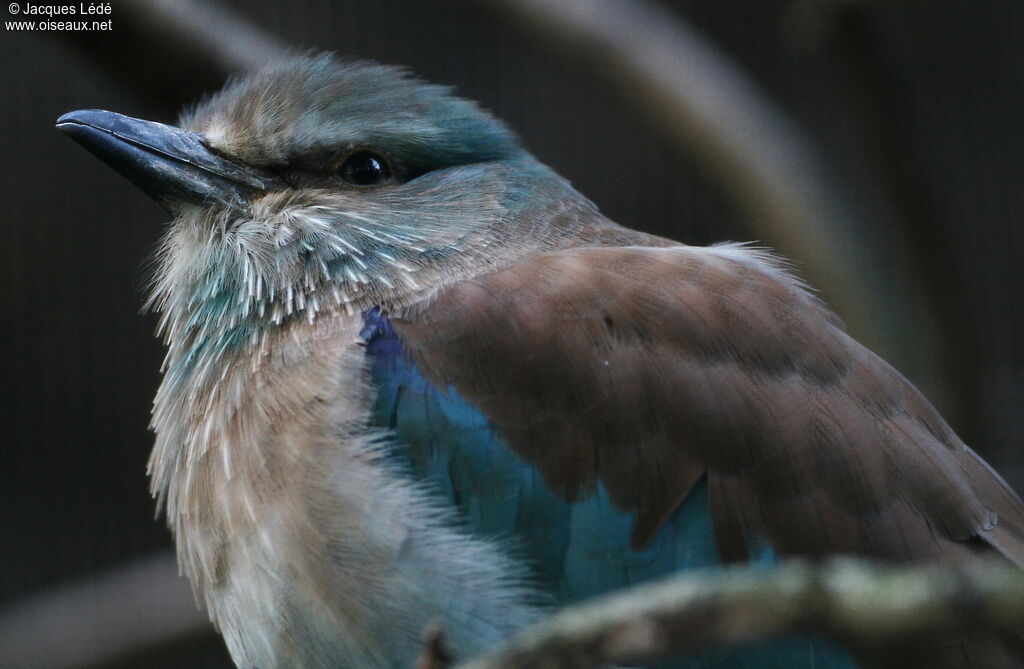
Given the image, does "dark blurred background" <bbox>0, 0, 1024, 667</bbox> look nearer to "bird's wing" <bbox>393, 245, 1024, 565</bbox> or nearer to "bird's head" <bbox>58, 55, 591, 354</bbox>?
"bird's head" <bbox>58, 55, 591, 354</bbox>

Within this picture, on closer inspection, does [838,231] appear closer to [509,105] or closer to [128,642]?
[509,105]

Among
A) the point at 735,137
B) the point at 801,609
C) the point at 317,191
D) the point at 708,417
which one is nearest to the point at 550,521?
the point at 708,417

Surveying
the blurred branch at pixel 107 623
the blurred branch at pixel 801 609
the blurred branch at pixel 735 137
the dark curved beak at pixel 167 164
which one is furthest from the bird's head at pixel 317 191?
the blurred branch at pixel 107 623

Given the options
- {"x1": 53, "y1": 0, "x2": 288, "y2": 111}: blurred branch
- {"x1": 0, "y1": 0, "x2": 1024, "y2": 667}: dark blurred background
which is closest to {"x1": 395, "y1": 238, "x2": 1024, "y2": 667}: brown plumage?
{"x1": 53, "y1": 0, "x2": 288, "y2": 111}: blurred branch

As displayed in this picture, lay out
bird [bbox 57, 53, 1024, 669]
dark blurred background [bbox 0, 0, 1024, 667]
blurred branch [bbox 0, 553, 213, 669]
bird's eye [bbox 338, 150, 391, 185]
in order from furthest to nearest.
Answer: dark blurred background [bbox 0, 0, 1024, 667], blurred branch [bbox 0, 553, 213, 669], bird's eye [bbox 338, 150, 391, 185], bird [bbox 57, 53, 1024, 669]

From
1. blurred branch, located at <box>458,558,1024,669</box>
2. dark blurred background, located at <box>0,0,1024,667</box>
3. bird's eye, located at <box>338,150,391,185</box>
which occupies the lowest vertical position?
dark blurred background, located at <box>0,0,1024,667</box>

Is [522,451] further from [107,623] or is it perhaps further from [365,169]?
[107,623]

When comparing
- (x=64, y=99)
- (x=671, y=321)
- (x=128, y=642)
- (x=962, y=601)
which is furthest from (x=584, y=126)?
(x=962, y=601)
